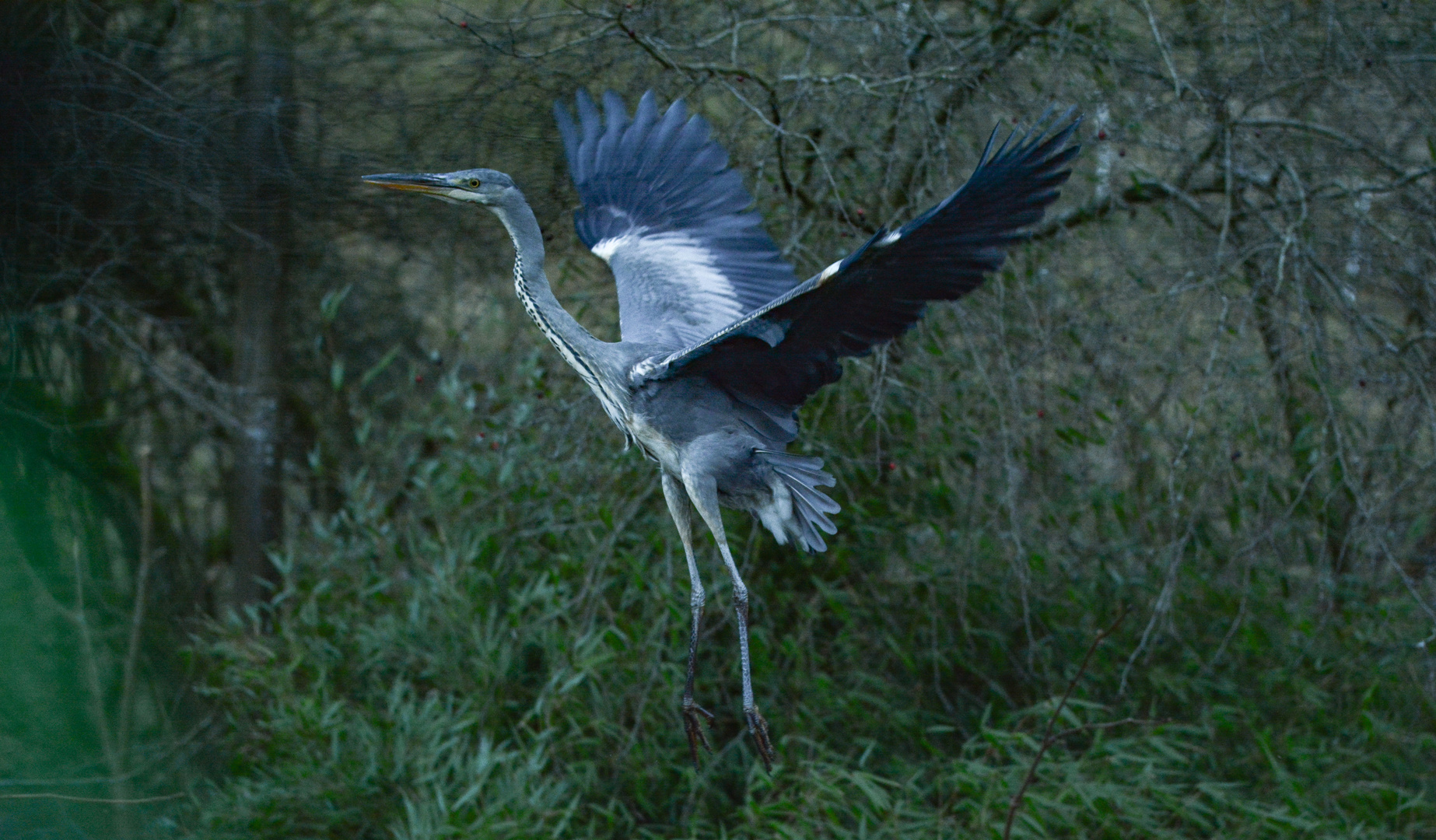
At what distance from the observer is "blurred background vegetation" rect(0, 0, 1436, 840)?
3.71 meters

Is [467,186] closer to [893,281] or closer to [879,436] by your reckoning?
[893,281]

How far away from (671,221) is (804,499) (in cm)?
86

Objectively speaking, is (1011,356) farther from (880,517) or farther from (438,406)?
(438,406)

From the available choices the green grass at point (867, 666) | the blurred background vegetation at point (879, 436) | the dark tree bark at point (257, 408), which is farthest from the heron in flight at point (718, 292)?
the dark tree bark at point (257, 408)

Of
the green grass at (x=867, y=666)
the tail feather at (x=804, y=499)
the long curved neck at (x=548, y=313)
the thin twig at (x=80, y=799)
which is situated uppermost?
the long curved neck at (x=548, y=313)

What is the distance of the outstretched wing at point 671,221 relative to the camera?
3.20 m

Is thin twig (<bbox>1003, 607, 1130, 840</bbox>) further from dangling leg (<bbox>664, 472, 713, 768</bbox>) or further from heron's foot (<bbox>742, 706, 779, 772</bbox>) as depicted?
dangling leg (<bbox>664, 472, 713, 768</bbox>)

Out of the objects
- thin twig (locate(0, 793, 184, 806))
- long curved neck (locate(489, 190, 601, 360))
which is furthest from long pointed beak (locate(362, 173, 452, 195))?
thin twig (locate(0, 793, 184, 806))

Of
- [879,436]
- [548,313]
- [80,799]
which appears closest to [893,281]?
[548,313]

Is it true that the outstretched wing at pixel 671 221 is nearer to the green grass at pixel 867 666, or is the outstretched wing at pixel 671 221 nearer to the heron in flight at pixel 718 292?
the heron in flight at pixel 718 292

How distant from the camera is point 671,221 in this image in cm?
330

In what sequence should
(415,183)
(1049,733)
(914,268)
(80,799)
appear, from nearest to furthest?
(80,799) < (914,268) < (415,183) < (1049,733)

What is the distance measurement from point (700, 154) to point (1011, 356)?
1249 mm

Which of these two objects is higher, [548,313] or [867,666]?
[548,313]
